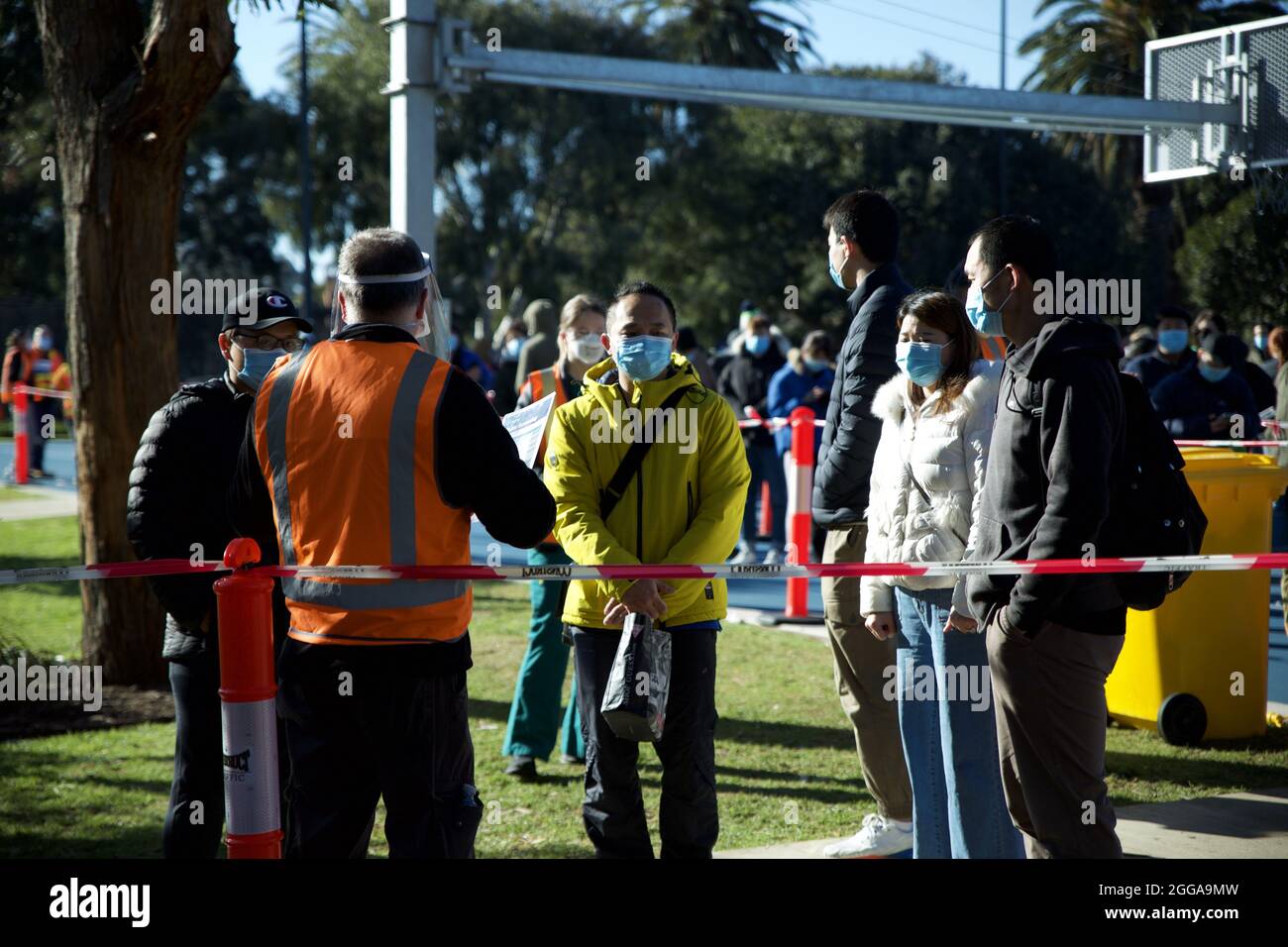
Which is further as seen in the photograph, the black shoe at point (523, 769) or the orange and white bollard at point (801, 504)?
the orange and white bollard at point (801, 504)

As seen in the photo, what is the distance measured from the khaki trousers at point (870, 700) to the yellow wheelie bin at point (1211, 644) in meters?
2.07

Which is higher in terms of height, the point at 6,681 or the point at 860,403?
the point at 860,403

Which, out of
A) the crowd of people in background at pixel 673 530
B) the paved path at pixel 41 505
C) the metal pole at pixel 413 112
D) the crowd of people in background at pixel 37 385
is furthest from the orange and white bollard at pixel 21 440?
the crowd of people in background at pixel 673 530

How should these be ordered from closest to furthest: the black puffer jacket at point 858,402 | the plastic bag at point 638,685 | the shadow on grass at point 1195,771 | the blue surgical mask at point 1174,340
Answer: the plastic bag at point 638,685, the black puffer jacket at point 858,402, the shadow on grass at point 1195,771, the blue surgical mask at point 1174,340

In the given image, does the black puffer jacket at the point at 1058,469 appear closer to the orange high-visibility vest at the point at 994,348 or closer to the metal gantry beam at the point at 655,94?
the orange high-visibility vest at the point at 994,348

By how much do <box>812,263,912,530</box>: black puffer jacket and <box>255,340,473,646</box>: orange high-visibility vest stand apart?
2.00 m

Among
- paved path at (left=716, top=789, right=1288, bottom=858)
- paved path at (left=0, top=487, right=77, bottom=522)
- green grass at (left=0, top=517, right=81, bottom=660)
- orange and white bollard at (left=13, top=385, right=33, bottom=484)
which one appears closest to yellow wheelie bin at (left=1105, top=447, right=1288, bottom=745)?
paved path at (left=716, top=789, right=1288, bottom=858)

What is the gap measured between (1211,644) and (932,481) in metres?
2.96

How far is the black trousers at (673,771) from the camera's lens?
398 centimetres

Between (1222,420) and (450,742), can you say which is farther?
(1222,420)

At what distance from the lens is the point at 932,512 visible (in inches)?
164
